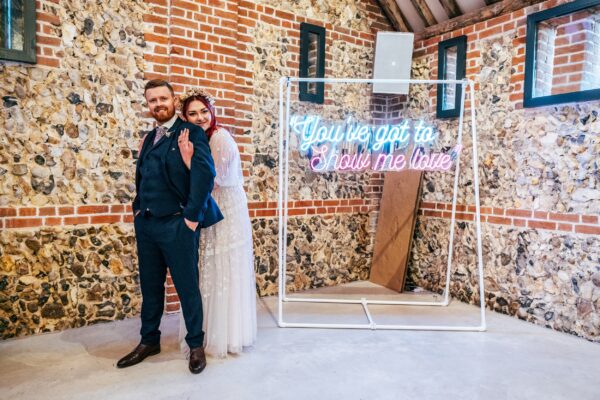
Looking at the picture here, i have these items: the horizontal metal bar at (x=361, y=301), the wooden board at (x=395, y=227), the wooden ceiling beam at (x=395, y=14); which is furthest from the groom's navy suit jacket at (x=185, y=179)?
the wooden ceiling beam at (x=395, y=14)

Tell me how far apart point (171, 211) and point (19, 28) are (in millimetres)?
1868

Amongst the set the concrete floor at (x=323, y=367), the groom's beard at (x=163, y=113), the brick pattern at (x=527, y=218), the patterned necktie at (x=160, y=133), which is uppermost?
the groom's beard at (x=163, y=113)

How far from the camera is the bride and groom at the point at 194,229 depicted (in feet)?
8.79

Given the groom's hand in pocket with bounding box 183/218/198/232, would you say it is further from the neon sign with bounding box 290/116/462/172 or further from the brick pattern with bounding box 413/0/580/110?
the brick pattern with bounding box 413/0/580/110

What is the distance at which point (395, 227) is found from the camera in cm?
498

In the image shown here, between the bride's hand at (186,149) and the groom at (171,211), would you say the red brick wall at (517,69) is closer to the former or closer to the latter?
the groom at (171,211)

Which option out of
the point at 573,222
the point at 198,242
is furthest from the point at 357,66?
the point at 198,242

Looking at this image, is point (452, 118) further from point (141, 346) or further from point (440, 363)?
point (141, 346)

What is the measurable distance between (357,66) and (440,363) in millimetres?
3400

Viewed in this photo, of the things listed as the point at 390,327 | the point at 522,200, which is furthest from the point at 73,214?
the point at 522,200

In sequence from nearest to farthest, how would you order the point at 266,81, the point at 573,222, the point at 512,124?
the point at 573,222, the point at 512,124, the point at 266,81

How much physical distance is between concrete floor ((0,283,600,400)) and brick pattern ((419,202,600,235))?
2.88 feet

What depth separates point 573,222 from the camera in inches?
138

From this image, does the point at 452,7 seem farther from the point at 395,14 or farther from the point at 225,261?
the point at 225,261
